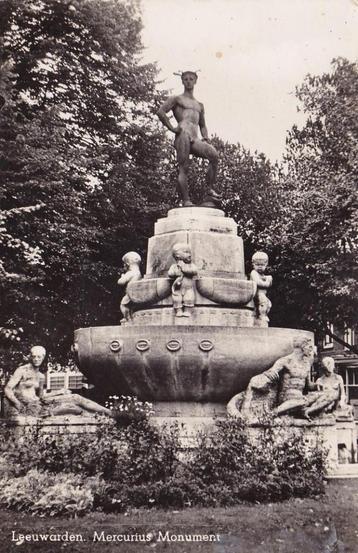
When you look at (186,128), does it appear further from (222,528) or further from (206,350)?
(222,528)

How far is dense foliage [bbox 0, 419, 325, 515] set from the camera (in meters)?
8.41

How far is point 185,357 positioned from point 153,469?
262 cm

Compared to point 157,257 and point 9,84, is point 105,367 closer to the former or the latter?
point 157,257

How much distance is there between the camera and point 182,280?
12562 millimetres

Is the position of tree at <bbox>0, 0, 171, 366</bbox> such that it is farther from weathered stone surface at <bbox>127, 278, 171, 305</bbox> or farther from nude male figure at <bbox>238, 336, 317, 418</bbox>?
nude male figure at <bbox>238, 336, 317, 418</bbox>

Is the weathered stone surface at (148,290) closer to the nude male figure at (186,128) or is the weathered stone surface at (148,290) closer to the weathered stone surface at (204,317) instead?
the weathered stone surface at (204,317)

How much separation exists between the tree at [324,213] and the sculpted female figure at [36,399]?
15.6 meters

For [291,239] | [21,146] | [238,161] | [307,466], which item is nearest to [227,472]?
[307,466]

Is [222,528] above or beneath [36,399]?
beneath

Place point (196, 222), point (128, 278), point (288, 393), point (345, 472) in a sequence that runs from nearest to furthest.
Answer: point (345, 472), point (288, 393), point (128, 278), point (196, 222)

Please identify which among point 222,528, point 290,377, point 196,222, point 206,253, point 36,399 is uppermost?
point 196,222

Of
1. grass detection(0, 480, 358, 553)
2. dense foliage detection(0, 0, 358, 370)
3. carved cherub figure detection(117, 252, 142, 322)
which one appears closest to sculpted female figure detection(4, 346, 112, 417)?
carved cherub figure detection(117, 252, 142, 322)

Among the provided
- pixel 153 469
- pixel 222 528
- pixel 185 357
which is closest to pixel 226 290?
pixel 185 357

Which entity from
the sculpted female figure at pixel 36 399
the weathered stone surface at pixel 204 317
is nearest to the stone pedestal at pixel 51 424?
the sculpted female figure at pixel 36 399
